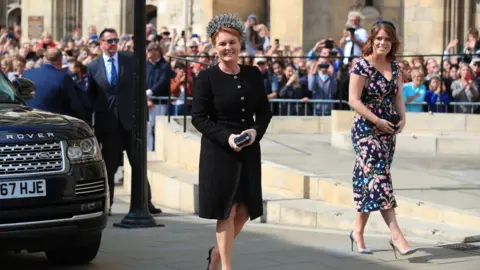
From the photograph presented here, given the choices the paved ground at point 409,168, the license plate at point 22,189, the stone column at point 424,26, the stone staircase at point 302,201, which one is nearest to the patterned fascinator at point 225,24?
the license plate at point 22,189

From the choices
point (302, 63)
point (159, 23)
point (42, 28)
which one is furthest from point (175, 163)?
point (42, 28)

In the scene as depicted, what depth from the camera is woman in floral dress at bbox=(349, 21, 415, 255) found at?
9633mm

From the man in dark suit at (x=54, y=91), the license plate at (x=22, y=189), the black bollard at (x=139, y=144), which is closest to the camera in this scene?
the license plate at (x=22, y=189)

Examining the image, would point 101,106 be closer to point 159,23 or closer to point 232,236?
point 232,236

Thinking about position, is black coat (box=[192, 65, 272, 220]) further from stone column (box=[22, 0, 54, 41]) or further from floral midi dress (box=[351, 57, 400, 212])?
stone column (box=[22, 0, 54, 41])

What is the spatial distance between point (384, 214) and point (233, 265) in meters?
1.28

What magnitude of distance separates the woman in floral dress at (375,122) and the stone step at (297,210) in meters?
0.93

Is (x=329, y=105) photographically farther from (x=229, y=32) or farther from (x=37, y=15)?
(x=37, y=15)

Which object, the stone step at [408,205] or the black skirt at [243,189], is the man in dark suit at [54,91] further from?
the black skirt at [243,189]

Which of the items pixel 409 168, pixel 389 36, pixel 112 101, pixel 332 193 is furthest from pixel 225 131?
pixel 409 168

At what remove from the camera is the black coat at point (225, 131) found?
27.4ft

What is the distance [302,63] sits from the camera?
805 inches

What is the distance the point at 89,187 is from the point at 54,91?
170 inches

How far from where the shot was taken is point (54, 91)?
13.2m
